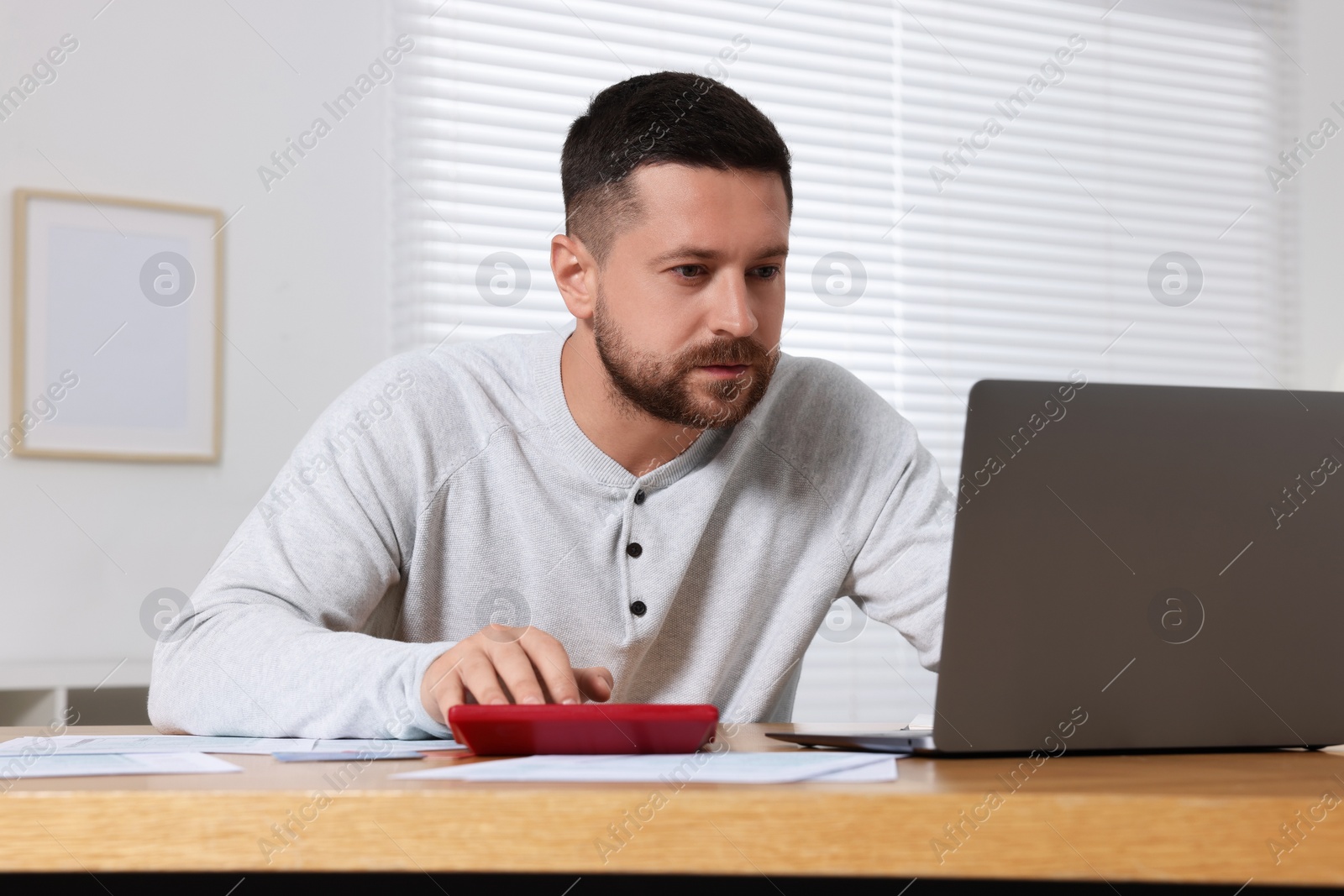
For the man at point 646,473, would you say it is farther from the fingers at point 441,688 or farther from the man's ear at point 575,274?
the fingers at point 441,688

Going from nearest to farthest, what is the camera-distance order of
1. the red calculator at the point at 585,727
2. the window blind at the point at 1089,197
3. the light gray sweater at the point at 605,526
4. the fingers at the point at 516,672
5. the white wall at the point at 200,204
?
the red calculator at the point at 585,727 < the fingers at the point at 516,672 < the light gray sweater at the point at 605,526 < the white wall at the point at 200,204 < the window blind at the point at 1089,197

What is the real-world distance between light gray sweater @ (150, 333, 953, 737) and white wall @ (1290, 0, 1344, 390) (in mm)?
2214

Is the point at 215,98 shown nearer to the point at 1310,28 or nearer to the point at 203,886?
the point at 203,886

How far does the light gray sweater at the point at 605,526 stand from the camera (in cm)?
125

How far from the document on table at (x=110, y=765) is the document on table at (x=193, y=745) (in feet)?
0.12

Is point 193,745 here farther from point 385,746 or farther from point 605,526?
point 605,526

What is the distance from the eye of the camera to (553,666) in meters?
0.77

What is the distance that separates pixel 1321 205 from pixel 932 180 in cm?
118

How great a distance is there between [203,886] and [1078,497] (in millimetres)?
513

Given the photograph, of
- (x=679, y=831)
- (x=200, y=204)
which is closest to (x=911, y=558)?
(x=679, y=831)

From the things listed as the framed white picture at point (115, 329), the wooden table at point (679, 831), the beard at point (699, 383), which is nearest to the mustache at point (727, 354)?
the beard at point (699, 383)

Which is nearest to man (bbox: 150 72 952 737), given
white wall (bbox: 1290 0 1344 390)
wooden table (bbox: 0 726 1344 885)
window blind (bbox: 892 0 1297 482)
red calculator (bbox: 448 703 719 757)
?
red calculator (bbox: 448 703 719 757)

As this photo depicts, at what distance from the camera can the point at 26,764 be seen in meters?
0.58

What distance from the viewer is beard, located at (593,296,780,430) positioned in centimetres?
129
